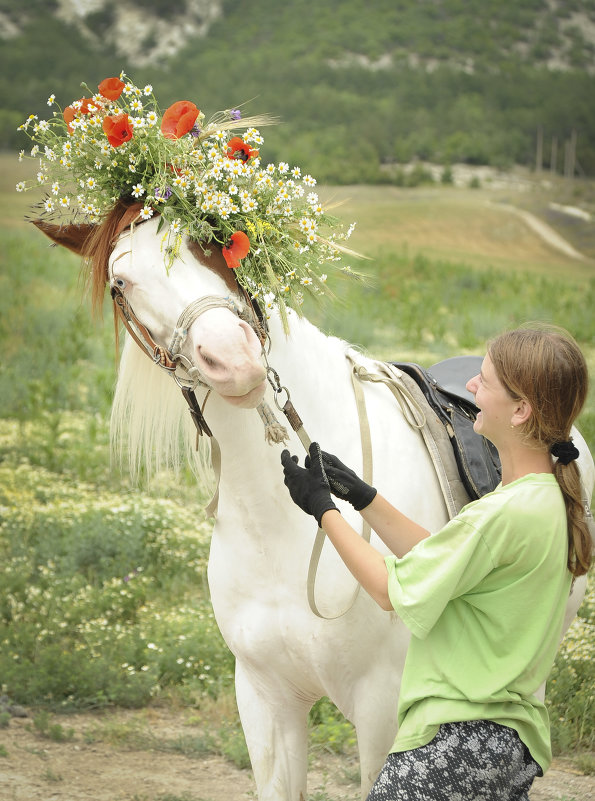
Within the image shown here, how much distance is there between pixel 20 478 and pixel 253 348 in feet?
16.2

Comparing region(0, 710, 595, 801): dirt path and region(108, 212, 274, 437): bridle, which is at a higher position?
region(108, 212, 274, 437): bridle

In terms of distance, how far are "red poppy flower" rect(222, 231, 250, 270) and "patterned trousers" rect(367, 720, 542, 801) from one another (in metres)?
1.03

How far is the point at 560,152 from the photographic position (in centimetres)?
1252

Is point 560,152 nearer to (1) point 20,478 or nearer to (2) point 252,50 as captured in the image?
(2) point 252,50

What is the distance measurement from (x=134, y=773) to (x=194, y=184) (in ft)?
8.41

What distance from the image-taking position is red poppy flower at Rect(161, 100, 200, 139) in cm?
196

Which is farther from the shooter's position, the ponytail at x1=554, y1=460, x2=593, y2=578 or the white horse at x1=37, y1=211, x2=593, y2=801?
the white horse at x1=37, y1=211, x2=593, y2=801

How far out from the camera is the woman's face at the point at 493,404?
5.19ft

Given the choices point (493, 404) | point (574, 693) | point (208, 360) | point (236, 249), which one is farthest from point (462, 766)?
point (574, 693)

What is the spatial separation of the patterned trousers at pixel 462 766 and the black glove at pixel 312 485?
460 mm

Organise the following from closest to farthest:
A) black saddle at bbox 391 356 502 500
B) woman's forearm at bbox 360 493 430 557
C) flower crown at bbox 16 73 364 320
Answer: woman's forearm at bbox 360 493 430 557 < flower crown at bbox 16 73 364 320 < black saddle at bbox 391 356 502 500

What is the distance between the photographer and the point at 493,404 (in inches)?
63.1

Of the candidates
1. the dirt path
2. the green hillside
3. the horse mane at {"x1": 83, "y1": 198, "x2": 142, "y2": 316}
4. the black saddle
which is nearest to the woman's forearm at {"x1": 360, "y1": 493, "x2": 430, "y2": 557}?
the black saddle

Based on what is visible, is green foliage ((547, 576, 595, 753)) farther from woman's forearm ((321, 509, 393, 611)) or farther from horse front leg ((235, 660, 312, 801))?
woman's forearm ((321, 509, 393, 611))
